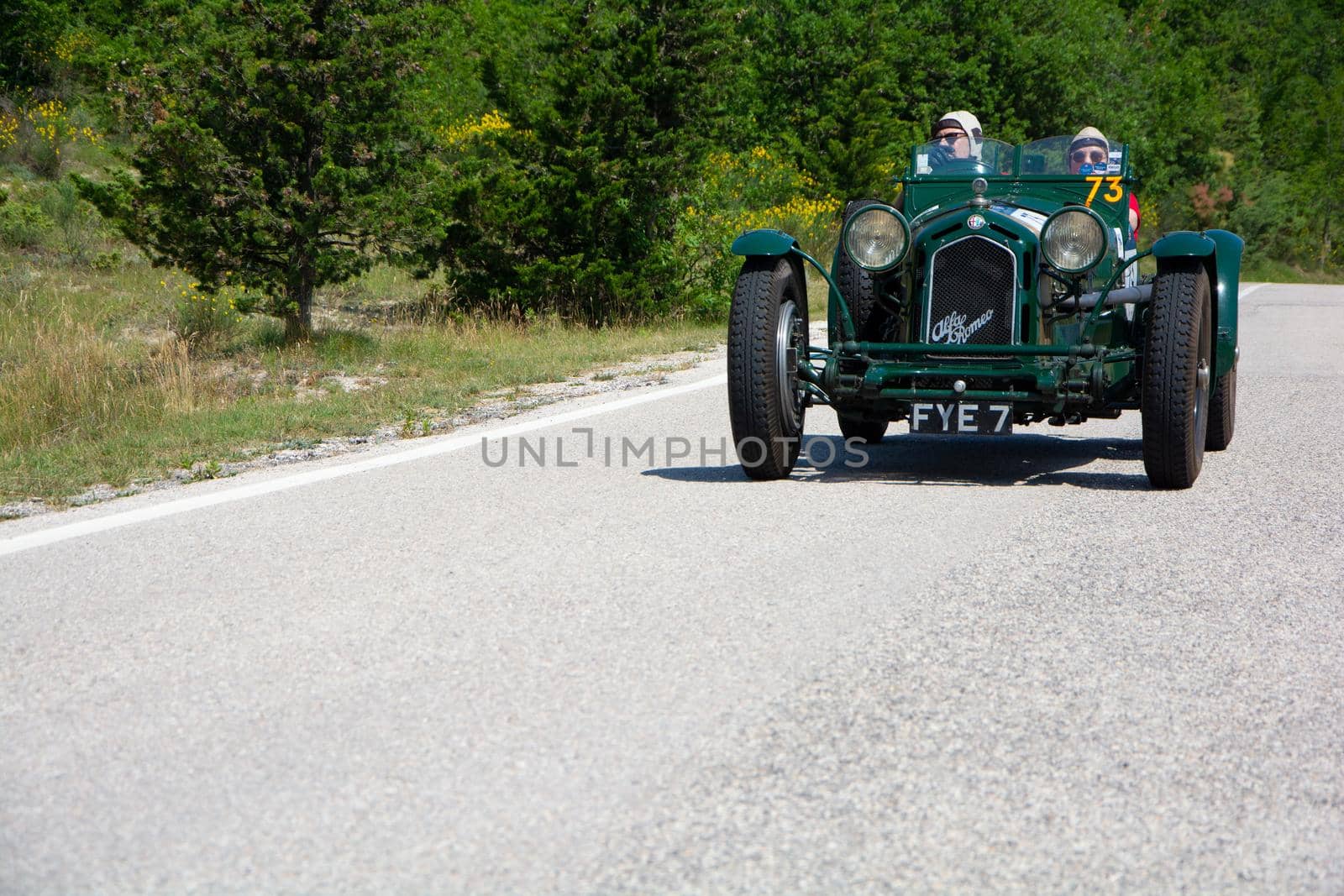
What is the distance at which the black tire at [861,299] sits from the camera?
7.77m

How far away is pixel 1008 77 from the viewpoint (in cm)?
4147

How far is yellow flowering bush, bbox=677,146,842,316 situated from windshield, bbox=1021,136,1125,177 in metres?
8.90

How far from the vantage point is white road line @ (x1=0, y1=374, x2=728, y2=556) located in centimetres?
557

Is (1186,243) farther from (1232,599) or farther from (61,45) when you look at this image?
(61,45)

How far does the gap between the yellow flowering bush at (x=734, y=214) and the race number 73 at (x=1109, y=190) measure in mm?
9043

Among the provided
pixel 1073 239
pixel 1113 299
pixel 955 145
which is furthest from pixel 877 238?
pixel 955 145

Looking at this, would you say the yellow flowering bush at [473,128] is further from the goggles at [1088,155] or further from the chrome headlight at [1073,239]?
the chrome headlight at [1073,239]

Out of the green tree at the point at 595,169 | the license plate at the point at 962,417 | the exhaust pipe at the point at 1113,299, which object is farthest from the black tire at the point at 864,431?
the green tree at the point at 595,169

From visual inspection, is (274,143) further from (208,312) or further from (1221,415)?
(1221,415)

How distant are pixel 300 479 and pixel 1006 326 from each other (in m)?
3.52

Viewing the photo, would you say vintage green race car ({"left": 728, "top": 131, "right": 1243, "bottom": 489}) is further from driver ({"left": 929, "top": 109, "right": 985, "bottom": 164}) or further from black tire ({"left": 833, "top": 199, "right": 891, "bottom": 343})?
driver ({"left": 929, "top": 109, "right": 985, "bottom": 164})

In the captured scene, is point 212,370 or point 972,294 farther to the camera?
point 212,370

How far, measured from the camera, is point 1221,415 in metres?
7.83

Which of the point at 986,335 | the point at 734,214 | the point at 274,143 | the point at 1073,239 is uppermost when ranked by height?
the point at 274,143
